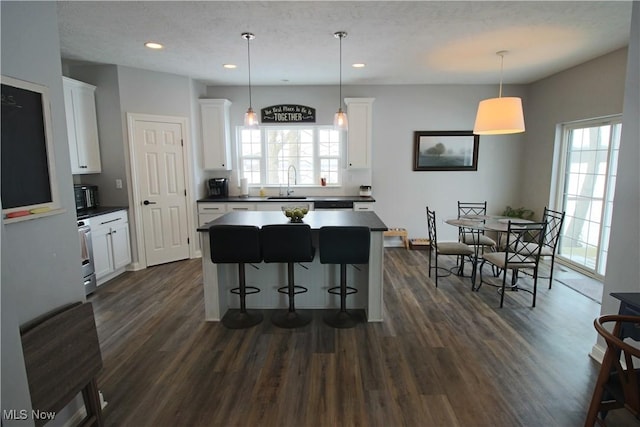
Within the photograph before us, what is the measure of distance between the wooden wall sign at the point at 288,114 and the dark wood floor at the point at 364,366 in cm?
332

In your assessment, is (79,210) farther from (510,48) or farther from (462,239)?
→ (510,48)

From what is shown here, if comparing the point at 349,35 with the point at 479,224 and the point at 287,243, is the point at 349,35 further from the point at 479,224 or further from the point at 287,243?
the point at 479,224

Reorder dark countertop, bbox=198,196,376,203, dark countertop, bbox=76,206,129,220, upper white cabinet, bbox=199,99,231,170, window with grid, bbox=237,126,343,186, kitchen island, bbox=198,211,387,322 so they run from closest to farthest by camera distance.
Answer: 1. kitchen island, bbox=198,211,387,322
2. dark countertop, bbox=76,206,129,220
3. dark countertop, bbox=198,196,376,203
4. upper white cabinet, bbox=199,99,231,170
5. window with grid, bbox=237,126,343,186

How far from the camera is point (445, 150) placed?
570 centimetres

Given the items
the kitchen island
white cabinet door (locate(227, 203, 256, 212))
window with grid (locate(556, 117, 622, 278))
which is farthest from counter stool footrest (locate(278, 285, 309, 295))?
window with grid (locate(556, 117, 622, 278))

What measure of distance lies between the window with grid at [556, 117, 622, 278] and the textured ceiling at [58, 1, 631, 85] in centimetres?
96

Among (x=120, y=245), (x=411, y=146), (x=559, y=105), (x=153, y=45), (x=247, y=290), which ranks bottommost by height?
(x=247, y=290)

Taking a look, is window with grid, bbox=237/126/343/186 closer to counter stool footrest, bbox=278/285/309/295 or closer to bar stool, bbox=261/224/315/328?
counter stool footrest, bbox=278/285/309/295

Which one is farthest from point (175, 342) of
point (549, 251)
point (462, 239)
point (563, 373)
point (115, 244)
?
point (549, 251)

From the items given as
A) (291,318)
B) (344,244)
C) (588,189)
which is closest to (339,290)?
(291,318)

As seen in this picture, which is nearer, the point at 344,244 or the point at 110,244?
the point at 344,244

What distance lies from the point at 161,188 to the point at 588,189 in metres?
5.87

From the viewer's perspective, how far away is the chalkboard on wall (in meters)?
1.49

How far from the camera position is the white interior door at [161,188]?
463 cm
